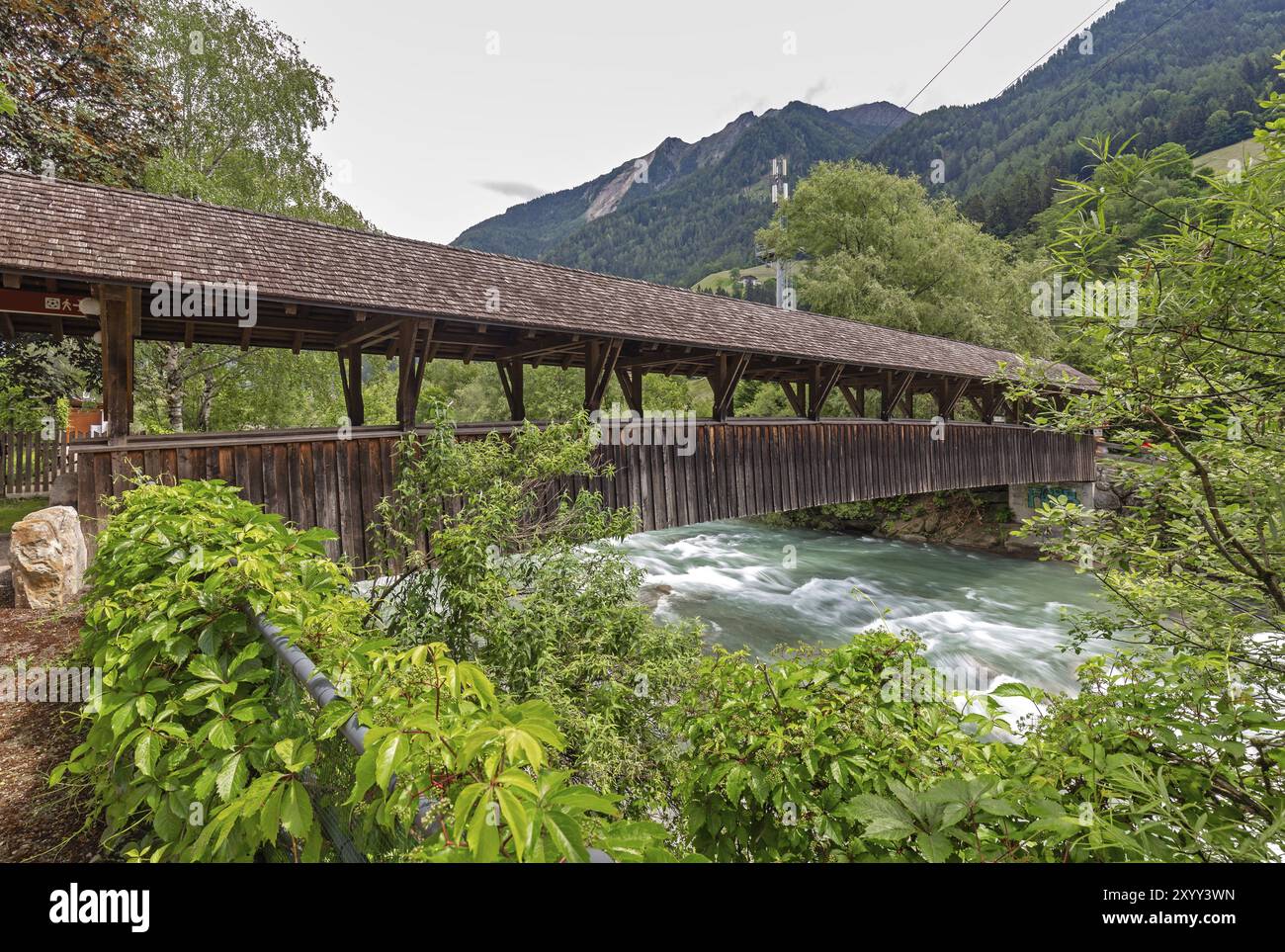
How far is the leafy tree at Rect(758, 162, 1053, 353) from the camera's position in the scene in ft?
66.6

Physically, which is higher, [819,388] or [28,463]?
[819,388]

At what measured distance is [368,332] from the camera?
5.92 m

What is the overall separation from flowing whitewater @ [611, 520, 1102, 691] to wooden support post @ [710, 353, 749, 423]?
330 centimetres

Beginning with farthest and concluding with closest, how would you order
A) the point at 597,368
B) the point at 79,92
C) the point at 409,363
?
the point at 79,92, the point at 597,368, the point at 409,363

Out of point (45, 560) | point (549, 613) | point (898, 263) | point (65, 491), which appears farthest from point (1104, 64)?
point (45, 560)

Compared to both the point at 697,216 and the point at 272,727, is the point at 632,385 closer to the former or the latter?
the point at 272,727

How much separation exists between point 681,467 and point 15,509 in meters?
10.2

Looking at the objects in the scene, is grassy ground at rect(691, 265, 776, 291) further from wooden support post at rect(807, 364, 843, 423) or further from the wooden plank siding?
wooden support post at rect(807, 364, 843, 423)

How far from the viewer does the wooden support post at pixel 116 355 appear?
14.8 ft

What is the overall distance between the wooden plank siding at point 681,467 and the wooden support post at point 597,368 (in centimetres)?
72

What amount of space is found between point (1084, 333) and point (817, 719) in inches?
73.6

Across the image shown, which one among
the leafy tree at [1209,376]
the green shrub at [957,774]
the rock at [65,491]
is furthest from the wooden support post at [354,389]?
the leafy tree at [1209,376]

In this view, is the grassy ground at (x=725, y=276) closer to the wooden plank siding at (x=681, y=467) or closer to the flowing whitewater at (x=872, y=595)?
the flowing whitewater at (x=872, y=595)
